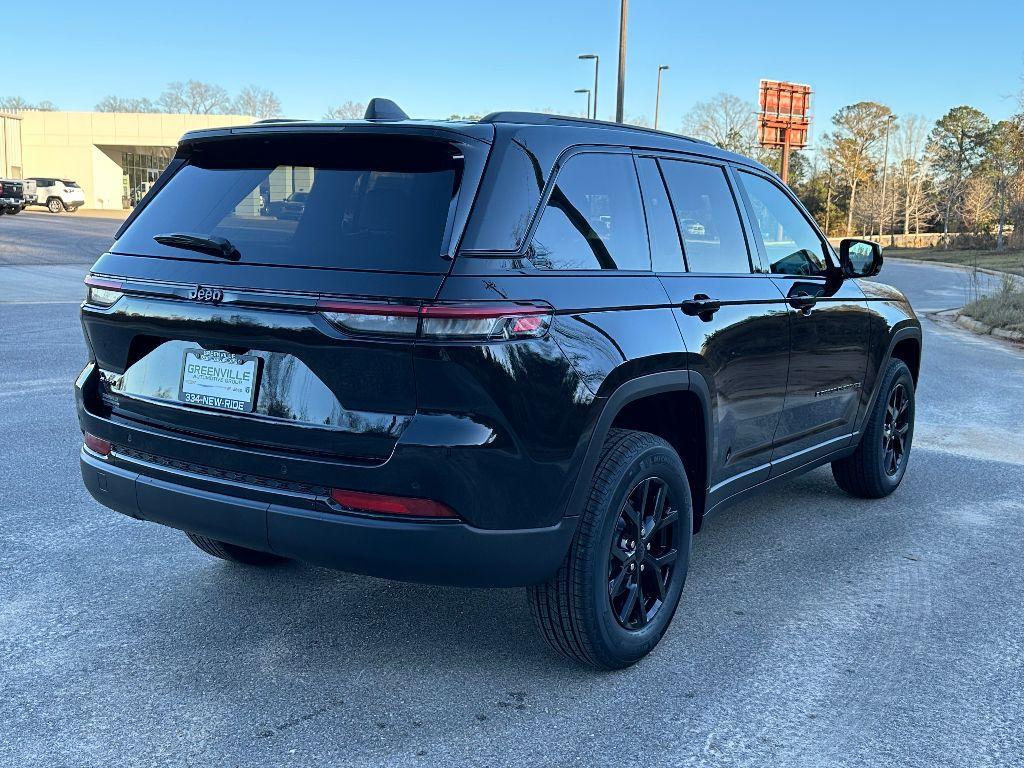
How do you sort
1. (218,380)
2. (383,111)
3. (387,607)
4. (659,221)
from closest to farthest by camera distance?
(218,380)
(383,111)
(659,221)
(387,607)

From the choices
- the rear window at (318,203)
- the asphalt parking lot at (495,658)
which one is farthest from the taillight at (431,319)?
the asphalt parking lot at (495,658)

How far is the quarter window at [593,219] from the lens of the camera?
313cm

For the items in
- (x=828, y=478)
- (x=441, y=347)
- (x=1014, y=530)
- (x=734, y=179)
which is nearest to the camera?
(x=441, y=347)

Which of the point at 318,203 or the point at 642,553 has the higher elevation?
the point at 318,203

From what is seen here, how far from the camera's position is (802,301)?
4.50 meters

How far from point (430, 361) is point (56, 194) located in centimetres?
5916

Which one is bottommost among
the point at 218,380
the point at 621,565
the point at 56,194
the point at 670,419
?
the point at 621,565

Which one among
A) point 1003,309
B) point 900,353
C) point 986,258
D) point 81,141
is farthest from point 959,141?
point 900,353

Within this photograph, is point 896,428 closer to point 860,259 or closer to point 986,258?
point 860,259

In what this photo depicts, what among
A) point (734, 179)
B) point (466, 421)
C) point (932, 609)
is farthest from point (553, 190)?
point (932, 609)

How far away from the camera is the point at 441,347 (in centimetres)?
275

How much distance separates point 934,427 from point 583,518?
575 centimetres

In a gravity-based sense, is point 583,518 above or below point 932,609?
above

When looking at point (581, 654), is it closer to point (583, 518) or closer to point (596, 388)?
point (583, 518)
